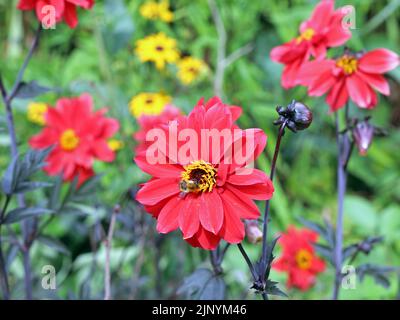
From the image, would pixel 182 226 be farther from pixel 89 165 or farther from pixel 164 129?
pixel 89 165

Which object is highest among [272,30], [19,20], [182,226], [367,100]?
[19,20]

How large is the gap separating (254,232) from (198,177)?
0.18 m

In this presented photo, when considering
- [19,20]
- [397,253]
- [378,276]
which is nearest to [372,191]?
[397,253]

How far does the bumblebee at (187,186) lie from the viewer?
0.77 meters

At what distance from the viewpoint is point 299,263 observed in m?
1.57

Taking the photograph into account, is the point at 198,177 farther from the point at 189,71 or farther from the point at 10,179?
the point at 189,71

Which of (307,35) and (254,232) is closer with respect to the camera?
(254,232)

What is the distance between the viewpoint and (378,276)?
1.09 m

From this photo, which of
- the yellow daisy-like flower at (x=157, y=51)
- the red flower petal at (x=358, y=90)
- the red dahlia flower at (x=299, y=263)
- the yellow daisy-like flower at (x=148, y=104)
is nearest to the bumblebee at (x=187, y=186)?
the red flower petal at (x=358, y=90)

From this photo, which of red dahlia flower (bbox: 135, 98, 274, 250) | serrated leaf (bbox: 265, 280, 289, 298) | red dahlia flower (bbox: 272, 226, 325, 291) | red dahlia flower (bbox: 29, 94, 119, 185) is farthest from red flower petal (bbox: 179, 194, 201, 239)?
red dahlia flower (bbox: 272, 226, 325, 291)

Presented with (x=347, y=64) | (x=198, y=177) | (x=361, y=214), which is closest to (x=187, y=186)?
(x=198, y=177)

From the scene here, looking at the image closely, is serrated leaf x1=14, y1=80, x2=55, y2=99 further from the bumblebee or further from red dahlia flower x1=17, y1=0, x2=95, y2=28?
the bumblebee
